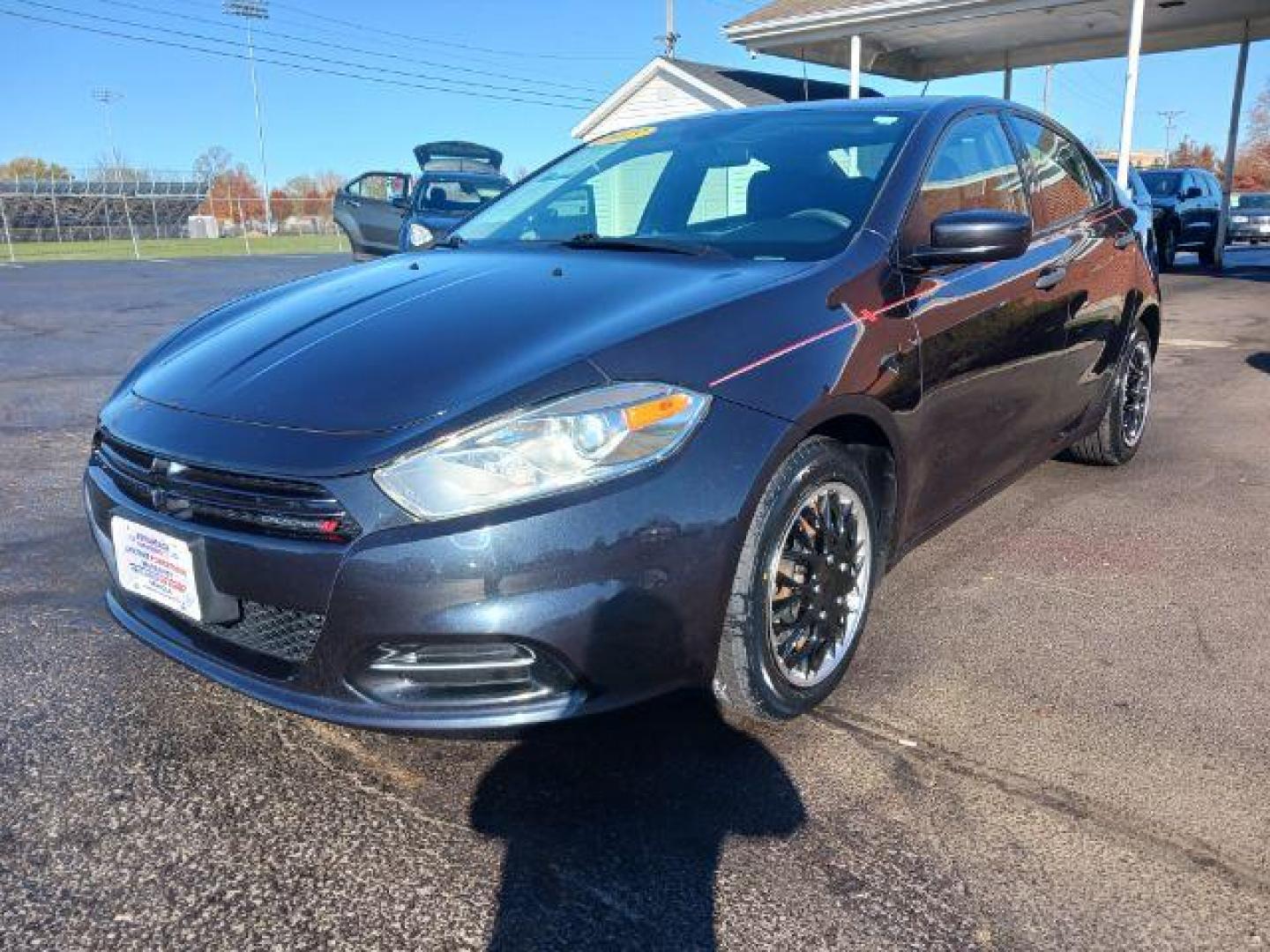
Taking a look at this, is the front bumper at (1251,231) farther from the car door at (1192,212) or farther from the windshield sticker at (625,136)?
the windshield sticker at (625,136)

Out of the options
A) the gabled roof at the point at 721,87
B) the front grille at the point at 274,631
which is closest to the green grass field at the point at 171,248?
the gabled roof at the point at 721,87

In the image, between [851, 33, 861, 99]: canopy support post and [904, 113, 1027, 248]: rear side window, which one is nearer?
[904, 113, 1027, 248]: rear side window

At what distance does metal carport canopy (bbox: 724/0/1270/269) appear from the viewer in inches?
539

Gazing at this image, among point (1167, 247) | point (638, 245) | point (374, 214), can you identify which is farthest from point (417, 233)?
point (1167, 247)

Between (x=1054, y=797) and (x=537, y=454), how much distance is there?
1.33 meters

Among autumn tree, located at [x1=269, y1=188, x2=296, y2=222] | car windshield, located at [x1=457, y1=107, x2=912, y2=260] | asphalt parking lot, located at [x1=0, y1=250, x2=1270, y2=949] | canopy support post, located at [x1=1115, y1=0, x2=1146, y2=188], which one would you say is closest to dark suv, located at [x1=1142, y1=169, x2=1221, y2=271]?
canopy support post, located at [x1=1115, y1=0, x2=1146, y2=188]

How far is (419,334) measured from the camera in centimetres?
232

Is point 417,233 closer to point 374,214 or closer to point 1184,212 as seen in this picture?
point 374,214

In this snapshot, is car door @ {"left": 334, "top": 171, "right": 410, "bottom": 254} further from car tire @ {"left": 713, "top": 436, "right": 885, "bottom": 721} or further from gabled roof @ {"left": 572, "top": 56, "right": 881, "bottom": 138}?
car tire @ {"left": 713, "top": 436, "right": 885, "bottom": 721}

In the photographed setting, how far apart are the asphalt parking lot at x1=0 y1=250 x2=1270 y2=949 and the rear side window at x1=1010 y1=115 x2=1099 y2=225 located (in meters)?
1.36

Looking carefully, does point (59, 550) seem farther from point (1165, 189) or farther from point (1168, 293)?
point (1165, 189)

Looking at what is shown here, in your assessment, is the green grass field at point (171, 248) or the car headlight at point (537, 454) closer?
the car headlight at point (537, 454)

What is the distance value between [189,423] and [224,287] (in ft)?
52.8

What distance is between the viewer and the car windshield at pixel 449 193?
1366cm
